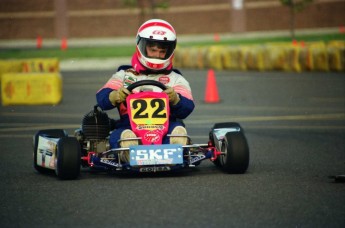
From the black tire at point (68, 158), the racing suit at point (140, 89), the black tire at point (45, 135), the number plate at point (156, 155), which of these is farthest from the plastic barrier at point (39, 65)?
the number plate at point (156, 155)

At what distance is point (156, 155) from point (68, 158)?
2.54 feet

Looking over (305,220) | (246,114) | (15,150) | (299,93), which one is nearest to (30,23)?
(299,93)

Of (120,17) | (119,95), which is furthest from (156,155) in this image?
(120,17)

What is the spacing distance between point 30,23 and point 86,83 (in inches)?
1282

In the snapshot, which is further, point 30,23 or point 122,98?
point 30,23

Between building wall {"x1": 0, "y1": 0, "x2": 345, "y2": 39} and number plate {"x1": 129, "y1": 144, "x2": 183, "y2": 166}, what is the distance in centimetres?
4633

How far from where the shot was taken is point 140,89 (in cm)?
967

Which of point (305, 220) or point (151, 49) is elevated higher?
point (151, 49)

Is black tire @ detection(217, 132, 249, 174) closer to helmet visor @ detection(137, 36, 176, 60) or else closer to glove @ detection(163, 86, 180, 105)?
glove @ detection(163, 86, 180, 105)

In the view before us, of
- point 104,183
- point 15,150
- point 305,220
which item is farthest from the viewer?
point 15,150

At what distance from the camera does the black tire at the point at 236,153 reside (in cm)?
897

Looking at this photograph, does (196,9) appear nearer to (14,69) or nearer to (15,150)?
(14,69)

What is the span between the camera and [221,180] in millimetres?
8766

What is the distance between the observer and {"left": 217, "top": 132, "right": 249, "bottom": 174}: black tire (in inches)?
353
